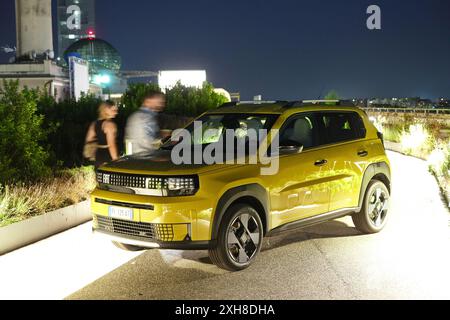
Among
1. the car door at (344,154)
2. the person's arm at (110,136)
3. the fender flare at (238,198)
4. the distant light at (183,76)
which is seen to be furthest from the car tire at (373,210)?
the distant light at (183,76)

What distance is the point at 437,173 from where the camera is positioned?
605 inches

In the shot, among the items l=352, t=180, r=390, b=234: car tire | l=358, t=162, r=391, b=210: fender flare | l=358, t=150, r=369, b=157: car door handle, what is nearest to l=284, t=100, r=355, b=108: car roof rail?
l=358, t=150, r=369, b=157: car door handle

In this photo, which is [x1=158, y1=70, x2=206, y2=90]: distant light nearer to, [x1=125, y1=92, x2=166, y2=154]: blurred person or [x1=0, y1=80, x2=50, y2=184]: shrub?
[x1=0, y1=80, x2=50, y2=184]: shrub

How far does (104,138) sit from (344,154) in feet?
12.7

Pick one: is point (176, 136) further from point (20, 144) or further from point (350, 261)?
point (20, 144)

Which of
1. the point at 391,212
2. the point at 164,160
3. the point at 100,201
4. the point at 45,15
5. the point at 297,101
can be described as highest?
the point at 45,15

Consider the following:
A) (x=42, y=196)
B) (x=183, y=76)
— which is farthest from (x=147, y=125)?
(x=183, y=76)

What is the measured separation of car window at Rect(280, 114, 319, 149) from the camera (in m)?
7.87

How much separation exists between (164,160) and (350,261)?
8.29 ft

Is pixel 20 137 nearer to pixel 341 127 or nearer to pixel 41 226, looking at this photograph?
pixel 41 226

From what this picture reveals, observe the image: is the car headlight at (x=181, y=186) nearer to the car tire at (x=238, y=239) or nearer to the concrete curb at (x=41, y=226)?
the car tire at (x=238, y=239)

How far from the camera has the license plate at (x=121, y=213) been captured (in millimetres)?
6785

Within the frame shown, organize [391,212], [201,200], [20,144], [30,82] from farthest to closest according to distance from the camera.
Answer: [30,82]
[20,144]
[391,212]
[201,200]
